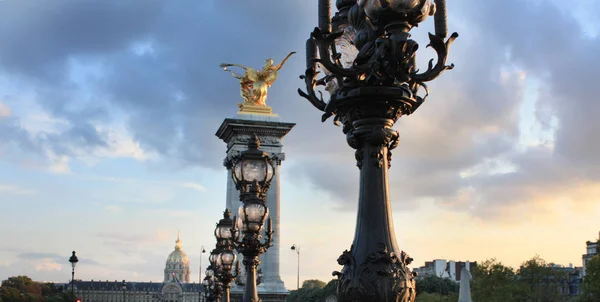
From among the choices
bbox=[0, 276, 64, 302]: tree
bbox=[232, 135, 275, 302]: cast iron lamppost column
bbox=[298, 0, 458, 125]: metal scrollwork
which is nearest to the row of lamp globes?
bbox=[232, 135, 275, 302]: cast iron lamppost column

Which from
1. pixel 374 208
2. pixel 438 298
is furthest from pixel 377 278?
pixel 438 298

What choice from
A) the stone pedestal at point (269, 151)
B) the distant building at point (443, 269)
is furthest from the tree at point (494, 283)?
the distant building at point (443, 269)

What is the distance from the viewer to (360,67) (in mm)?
6605

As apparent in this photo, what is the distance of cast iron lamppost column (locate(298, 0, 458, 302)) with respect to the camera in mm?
6102

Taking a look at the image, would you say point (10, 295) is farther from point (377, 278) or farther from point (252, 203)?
point (377, 278)

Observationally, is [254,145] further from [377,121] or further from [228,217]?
[377,121]

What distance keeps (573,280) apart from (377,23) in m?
89.9

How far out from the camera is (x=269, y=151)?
51.3m

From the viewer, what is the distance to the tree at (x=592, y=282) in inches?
1880

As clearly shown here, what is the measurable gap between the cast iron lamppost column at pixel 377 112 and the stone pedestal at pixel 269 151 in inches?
1673

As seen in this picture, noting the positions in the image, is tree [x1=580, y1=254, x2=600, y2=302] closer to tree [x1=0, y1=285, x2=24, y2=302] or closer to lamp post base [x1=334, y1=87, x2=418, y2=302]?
lamp post base [x1=334, y1=87, x2=418, y2=302]

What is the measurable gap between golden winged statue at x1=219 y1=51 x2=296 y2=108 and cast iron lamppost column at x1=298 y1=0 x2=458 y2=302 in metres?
46.4

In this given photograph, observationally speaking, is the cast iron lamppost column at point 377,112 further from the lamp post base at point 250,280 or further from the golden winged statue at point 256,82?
the golden winged statue at point 256,82

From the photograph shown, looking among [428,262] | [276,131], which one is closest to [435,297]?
[276,131]
